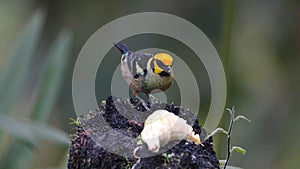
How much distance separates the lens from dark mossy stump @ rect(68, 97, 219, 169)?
0.88m

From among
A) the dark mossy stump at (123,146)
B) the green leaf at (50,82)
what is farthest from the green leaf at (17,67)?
the dark mossy stump at (123,146)

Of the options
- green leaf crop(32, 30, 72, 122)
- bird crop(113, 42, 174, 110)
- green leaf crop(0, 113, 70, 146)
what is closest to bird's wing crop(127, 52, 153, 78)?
bird crop(113, 42, 174, 110)

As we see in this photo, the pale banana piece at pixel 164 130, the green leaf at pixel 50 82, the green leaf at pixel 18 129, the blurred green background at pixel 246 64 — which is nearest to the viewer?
the pale banana piece at pixel 164 130

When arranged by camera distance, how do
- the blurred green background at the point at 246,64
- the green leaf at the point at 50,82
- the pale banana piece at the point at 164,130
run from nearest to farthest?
1. the pale banana piece at the point at 164,130
2. the green leaf at the point at 50,82
3. the blurred green background at the point at 246,64

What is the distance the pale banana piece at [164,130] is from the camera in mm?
873

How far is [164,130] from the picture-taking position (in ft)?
2.90

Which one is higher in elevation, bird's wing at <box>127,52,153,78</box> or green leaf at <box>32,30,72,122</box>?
green leaf at <box>32,30,72,122</box>

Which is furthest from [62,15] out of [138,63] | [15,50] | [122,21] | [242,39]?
[138,63]

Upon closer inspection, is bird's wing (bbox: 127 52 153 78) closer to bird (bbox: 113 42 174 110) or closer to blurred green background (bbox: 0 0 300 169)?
bird (bbox: 113 42 174 110)

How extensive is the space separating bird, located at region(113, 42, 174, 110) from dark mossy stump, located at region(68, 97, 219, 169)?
0.04 m

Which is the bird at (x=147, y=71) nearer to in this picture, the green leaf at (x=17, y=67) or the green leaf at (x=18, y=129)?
the green leaf at (x=18, y=129)

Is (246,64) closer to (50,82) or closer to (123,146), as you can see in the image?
(50,82)

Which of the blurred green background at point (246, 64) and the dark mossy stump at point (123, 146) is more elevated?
the blurred green background at point (246, 64)

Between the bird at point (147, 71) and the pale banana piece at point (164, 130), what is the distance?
44mm
